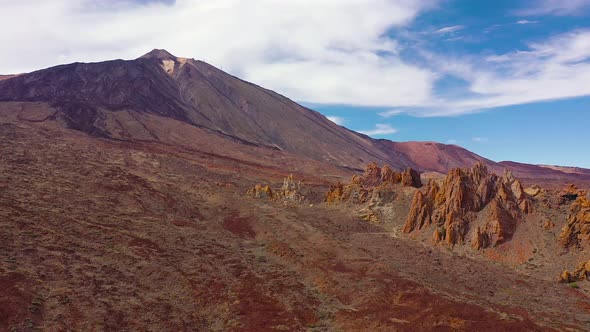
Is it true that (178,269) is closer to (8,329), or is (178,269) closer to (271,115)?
(8,329)

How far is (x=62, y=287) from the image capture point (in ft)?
79.3

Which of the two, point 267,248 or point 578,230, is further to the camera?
point 267,248

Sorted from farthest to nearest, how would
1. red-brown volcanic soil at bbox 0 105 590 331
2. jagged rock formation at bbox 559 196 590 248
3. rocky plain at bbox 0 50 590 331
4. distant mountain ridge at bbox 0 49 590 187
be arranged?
distant mountain ridge at bbox 0 49 590 187, jagged rock formation at bbox 559 196 590 248, rocky plain at bbox 0 50 590 331, red-brown volcanic soil at bbox 0 105 590 331

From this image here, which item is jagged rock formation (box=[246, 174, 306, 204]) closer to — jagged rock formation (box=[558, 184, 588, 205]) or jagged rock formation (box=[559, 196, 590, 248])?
jagged rock formation (box=[558, 184, 588, 205])

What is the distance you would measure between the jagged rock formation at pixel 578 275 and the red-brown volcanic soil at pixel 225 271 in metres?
1.27

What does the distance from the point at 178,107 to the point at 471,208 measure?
397 feet

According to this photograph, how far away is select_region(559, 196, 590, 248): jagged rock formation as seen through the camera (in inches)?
1403

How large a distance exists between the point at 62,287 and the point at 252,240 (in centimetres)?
1894

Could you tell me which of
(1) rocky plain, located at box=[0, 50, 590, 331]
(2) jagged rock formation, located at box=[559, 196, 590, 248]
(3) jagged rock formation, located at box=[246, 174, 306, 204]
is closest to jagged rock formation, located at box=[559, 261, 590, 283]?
(1) rocky plain, located at box=[0, 50, 590, 331]

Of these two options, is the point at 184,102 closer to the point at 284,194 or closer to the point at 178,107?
the point at 178,107

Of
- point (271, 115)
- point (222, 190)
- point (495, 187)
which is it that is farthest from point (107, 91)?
point (495, 187)

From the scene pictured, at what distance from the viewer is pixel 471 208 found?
143 ft

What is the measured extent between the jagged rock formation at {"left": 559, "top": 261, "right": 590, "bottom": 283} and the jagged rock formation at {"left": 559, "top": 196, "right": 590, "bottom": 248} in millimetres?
3256

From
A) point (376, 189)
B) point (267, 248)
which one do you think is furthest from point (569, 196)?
point (267, 248)
